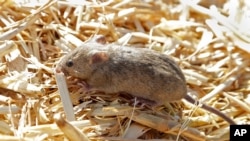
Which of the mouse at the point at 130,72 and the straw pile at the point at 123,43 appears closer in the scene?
the straw pile at the point at 123,43

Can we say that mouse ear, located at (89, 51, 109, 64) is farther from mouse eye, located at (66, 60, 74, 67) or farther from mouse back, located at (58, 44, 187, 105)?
mouse eye, located at (66, 60, 74, 67)

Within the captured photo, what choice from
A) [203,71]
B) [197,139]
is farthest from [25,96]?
[203,71]

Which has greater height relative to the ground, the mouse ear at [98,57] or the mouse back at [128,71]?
the mouse ear at [98,57]

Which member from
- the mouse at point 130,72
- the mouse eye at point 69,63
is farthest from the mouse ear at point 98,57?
the mouse eye at point 69,63

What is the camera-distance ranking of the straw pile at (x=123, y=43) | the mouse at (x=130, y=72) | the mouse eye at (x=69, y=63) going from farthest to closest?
the mouse eye at (x=69, y=63) < the mouse at (x=130, y=72) < the straw pile at (x=123, y=43)

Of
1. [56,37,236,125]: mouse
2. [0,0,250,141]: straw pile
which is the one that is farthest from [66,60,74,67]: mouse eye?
[0,0,250,141]: straw pile

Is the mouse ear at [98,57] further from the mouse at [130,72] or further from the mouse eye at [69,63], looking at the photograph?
the mouse eye at [69,63]

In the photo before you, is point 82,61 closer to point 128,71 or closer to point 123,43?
point 128,71
